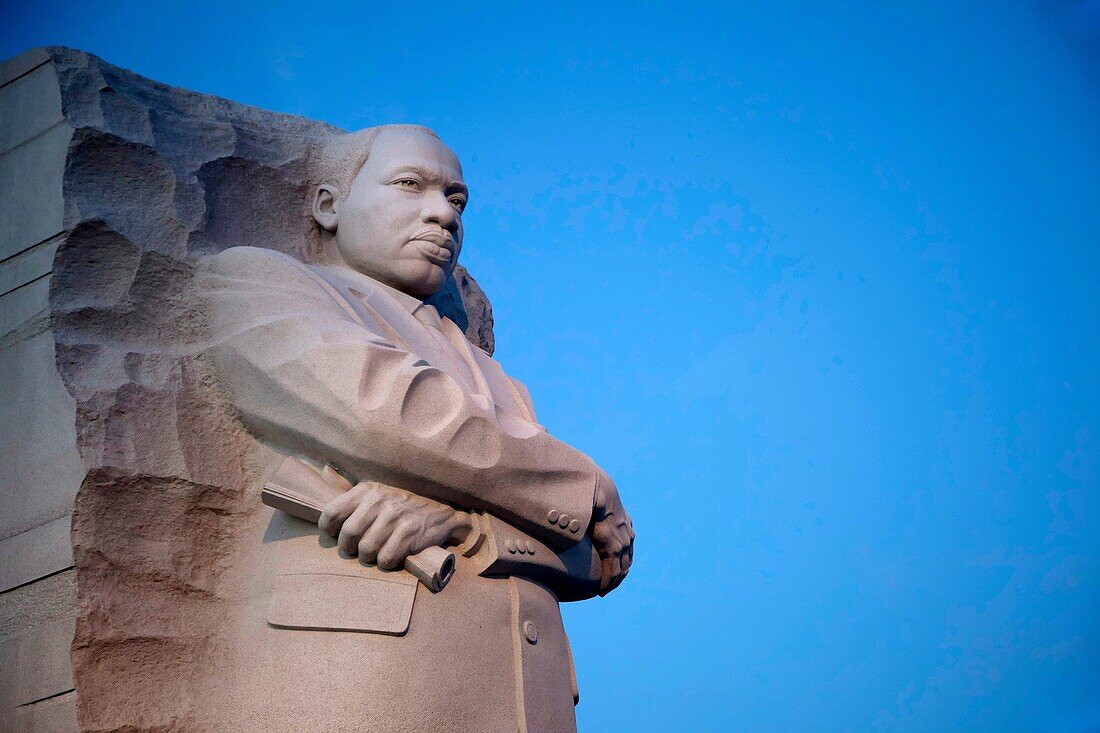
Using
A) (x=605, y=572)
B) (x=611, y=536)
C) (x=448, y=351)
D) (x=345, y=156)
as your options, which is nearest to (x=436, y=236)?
(x=448, y=351)

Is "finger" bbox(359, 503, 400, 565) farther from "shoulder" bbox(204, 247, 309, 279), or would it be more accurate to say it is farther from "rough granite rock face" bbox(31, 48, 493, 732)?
"shoulder" bbox(204, 247, 309, 279)

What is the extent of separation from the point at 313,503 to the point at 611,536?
1254mm

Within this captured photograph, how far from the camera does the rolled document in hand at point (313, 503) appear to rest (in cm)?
356

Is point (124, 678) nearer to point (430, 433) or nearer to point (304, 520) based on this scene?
point (304, 520)

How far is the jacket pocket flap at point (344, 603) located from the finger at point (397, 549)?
0.15 ft

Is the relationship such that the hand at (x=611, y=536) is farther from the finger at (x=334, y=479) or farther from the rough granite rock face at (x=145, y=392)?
the rough granite rock face at (x=145, y=392)

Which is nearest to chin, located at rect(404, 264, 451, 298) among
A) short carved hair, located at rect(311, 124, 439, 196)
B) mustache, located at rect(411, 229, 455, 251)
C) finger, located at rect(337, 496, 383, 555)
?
mustache, located at rect(411, 229, 455, 251)

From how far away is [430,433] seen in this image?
369 cm

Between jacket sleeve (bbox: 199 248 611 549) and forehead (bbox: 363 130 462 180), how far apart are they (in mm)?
793

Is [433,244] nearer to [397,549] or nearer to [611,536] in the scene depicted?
[611,536]

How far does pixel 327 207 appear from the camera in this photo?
4957 millimetres

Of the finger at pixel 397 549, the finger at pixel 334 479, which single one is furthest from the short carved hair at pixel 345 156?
the finger at pixel 397 549

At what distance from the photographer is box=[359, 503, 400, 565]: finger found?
3.54 metres

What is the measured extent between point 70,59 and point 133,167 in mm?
515
